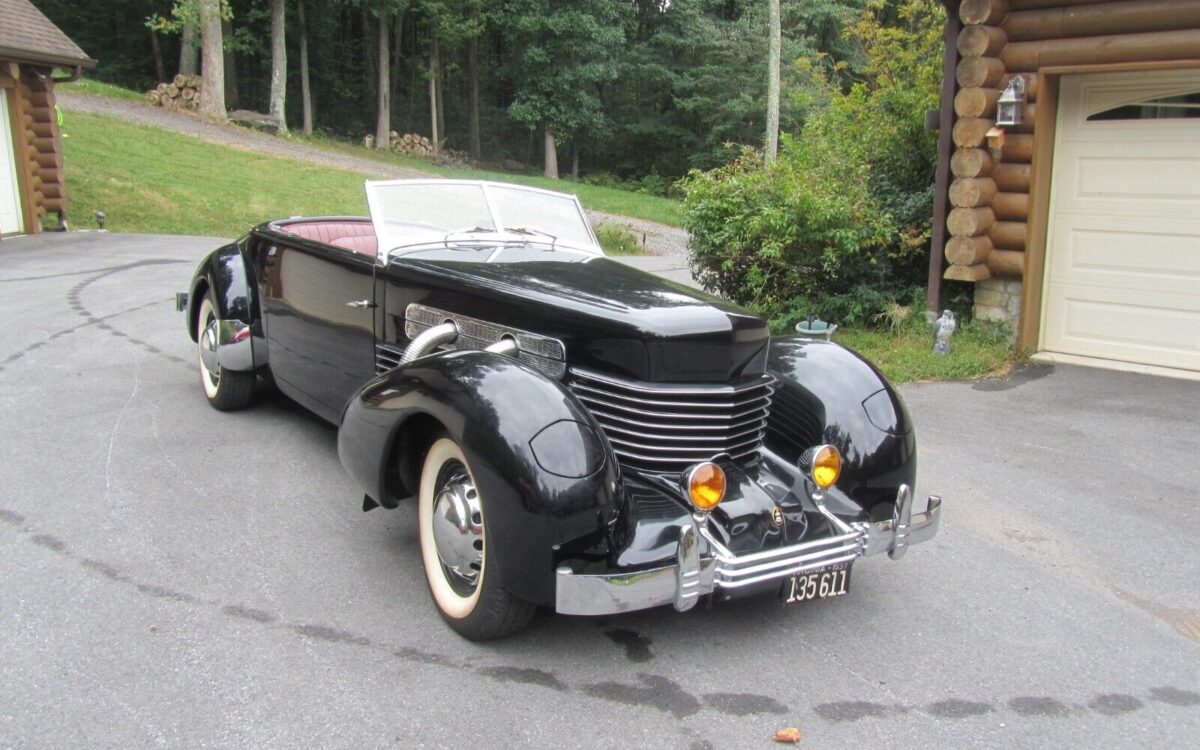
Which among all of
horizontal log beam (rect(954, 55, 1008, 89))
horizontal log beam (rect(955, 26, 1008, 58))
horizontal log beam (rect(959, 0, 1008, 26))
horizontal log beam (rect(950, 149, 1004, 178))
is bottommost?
horizontal log beam (rect(950, 149, 1004, 178))

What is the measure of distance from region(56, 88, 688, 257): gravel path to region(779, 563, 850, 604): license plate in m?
19.6

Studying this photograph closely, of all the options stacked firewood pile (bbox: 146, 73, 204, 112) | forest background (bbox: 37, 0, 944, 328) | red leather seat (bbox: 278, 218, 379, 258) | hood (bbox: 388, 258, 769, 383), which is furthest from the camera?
forest background (bbox: 37, 0, 944, 328)

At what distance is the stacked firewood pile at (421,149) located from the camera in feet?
125

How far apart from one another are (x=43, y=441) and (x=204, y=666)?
312cm

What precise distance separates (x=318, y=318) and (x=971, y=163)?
20.2 ft

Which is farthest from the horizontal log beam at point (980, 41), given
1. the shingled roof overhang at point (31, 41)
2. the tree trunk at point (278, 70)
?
the tree trunk at point (278, 70)

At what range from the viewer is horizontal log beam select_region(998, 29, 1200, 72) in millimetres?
7793

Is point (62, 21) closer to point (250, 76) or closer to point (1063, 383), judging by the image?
point (250, 76)

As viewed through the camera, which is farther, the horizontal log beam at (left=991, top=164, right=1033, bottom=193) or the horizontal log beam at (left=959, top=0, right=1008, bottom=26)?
the horizontal log beam at (left=991, top=164, right=1033, bottom=193)

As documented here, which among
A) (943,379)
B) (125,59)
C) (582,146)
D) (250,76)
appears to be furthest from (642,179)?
(943,379)

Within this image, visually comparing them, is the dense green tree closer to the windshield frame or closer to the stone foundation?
the stone foundation

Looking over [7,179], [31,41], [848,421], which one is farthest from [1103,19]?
[7,179]

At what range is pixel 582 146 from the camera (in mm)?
45031

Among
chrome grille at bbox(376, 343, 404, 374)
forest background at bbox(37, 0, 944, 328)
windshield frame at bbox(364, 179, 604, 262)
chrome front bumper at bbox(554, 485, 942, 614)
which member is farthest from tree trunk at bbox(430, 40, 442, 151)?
chrome front bumper at bbox(554, 485, 942, 614)
